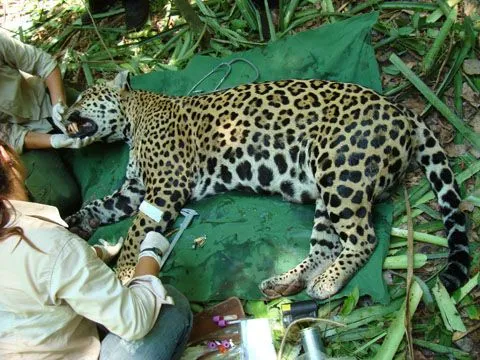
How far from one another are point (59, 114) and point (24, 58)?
2.08 ft

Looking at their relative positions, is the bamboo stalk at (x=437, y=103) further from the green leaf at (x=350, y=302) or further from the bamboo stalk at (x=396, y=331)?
the green leaf at (x=350, y=302)

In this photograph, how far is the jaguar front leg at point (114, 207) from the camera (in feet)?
16.4

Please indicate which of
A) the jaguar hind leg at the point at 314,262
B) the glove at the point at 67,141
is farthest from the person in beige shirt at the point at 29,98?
the jaguar hind leg at the point at 314,262

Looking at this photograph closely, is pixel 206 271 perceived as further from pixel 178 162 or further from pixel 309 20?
pixel 309 20

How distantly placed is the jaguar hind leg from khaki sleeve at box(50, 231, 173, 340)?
4.23ft

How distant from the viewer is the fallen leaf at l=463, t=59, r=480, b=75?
4.56 m

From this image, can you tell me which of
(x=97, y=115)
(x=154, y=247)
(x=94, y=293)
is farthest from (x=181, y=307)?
(x=97, y=115)

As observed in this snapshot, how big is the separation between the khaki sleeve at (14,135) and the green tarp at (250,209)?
1.88 ft

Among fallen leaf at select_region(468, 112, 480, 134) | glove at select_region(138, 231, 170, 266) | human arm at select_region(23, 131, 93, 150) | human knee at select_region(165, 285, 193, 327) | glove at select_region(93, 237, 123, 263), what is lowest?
Result: glove at select_region(93, 237, 123, 263)

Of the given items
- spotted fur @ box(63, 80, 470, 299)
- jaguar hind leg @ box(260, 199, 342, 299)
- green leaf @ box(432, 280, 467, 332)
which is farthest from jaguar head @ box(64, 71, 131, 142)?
green leaf @ box(432, 280, 467, 332)

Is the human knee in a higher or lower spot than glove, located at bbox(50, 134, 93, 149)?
lower

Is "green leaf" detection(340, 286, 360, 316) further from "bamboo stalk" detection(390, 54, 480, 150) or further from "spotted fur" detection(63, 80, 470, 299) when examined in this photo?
"bamboo stalk" detection(390, 54, 480, 150)

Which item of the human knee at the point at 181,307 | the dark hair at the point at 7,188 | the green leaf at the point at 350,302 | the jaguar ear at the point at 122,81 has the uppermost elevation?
the dark hair at the point at 7,188

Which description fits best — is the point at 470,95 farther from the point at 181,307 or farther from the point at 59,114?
the point at 59,114
